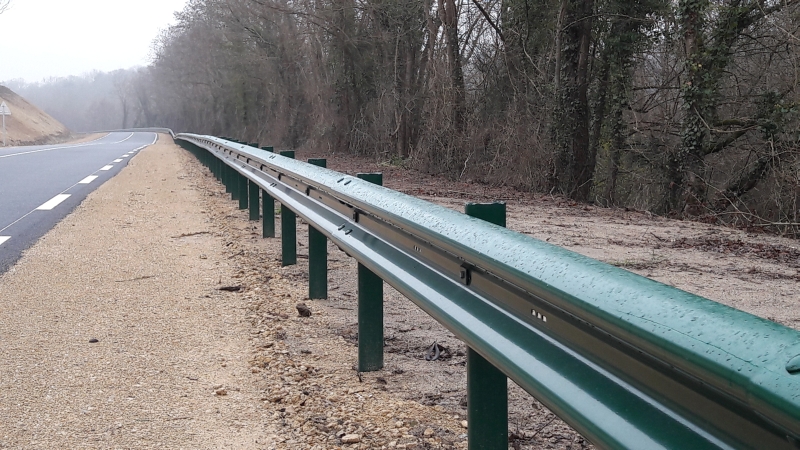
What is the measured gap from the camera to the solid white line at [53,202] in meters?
11.4

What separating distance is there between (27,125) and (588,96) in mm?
67897

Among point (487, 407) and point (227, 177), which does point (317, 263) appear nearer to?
point (487, 407)

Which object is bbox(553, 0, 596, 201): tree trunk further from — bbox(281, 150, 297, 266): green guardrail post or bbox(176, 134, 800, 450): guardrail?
bbox(176, 134, 800, 450): guardrail

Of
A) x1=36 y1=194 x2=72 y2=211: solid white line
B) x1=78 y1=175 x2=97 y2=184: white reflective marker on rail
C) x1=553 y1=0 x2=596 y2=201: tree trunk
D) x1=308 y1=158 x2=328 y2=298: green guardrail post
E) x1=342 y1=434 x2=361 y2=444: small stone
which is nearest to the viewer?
x1=342 y1=434 x2=361 y2=444: small stone

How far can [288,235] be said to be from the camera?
22.9 ft

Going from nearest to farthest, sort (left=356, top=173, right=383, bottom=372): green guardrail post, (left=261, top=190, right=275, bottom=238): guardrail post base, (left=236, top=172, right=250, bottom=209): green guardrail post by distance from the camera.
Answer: (left=356, top=173, right=383, bottom=372): green guardrail post < (left=261, top=190, right=275, bottom=238): guardrail post base < (left=236, top=172, right=250, bottom=209): green guardrail post

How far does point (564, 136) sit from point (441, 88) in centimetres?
415

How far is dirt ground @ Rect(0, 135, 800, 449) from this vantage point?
3.40 m

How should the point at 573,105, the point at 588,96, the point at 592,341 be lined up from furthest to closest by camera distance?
the point at 588,96 → the point at 573,105 → the point at 592,341

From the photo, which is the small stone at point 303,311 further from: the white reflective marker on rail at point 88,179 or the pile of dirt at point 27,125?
the pile of dirt at point 27,125

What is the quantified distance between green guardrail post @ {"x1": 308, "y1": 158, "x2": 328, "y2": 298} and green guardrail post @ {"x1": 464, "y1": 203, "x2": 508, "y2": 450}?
317 centimetres

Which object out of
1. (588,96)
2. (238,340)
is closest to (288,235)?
(238,340)

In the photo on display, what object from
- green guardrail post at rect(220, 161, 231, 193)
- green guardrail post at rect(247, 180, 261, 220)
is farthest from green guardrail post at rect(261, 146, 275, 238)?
green guardrail post at rect(220, 161, 231, 193)

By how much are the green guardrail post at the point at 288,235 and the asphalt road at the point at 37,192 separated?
2.33 metres
